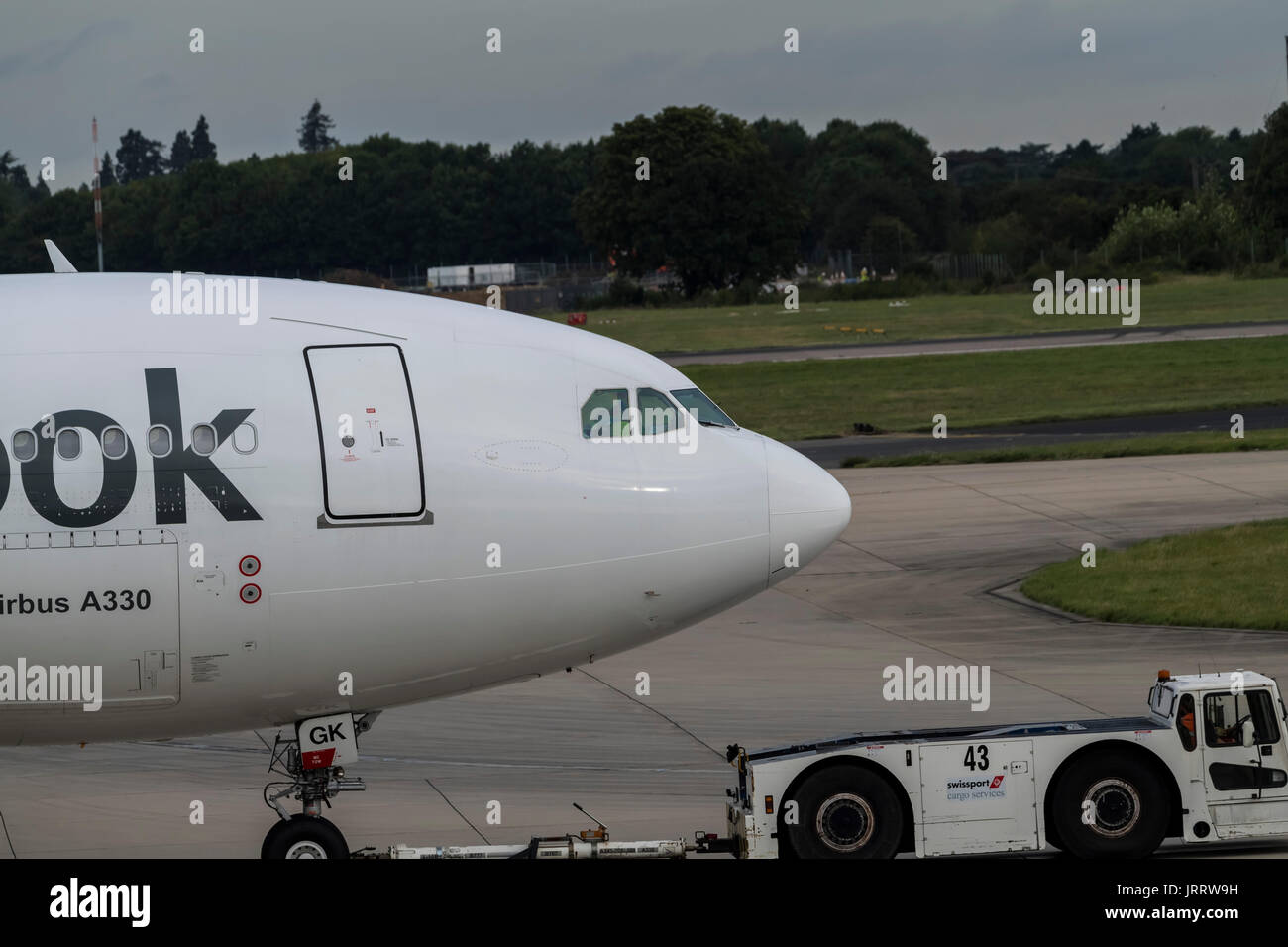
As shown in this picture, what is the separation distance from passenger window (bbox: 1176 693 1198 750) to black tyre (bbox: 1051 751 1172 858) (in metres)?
0.53

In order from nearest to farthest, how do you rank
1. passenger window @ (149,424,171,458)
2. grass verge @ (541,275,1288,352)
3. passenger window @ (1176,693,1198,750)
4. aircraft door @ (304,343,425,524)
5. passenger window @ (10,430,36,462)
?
passenger window @ (10,430,36,462) < passenger window @ (149,424,171,458) < aircraft door @ (304,343,425,524) < passenger window @ (1176,693,1198,750) < grass verge @ (541,275,1288,352)

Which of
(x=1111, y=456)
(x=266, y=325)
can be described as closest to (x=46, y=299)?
(x=266, y=325)

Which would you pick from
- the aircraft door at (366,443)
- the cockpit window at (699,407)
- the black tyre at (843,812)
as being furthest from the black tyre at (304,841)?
the cockpit window at (699,407)

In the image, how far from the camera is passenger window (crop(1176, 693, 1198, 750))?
1608 centimetres

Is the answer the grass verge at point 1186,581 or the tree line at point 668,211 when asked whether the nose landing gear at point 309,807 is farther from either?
the tree line at point 668,211

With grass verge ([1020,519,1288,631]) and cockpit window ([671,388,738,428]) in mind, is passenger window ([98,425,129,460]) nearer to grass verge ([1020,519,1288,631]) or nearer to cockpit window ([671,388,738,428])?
cockpit window ([671,388,738,428])

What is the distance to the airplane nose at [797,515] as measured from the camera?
1512 cm

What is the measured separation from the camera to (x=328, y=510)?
13953 millimetres

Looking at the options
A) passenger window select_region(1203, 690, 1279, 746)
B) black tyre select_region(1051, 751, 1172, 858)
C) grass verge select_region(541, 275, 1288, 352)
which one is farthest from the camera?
grass verge select_region(541, 275, 1288, 352)

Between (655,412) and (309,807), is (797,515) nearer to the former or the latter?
(655,412)

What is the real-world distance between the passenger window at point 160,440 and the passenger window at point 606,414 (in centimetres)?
384

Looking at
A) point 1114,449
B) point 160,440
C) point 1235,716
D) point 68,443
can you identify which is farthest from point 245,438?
point 1114,449

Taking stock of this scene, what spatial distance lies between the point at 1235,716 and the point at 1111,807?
1.77m

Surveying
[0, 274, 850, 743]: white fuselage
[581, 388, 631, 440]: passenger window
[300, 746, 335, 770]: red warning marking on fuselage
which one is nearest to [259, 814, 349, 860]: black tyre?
[300, 746, 335, 770]: red warning marking on fuselage
